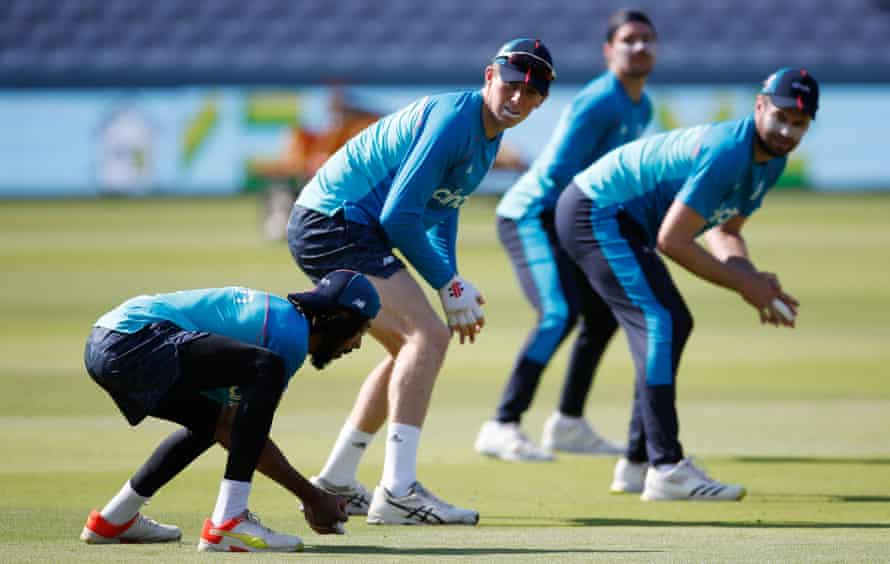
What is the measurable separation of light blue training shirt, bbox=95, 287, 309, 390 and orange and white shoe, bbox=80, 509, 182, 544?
794 mm

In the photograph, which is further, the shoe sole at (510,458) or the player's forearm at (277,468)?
the shoe sole at (510,458)

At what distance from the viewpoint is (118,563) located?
598cm

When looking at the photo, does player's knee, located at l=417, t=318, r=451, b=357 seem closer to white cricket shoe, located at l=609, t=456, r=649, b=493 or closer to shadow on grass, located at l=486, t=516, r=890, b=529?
shadow on grass, located at l=486, t=516, r=890, b=529

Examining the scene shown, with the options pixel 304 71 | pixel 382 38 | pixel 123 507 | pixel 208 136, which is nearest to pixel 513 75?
pixel 123 507

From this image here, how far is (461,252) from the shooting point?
2416cm

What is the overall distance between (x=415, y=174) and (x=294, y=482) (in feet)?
4.84

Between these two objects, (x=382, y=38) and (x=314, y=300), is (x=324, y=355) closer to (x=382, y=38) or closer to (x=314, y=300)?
(x=314, y=300)

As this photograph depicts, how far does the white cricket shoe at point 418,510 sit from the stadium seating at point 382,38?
3534 cm

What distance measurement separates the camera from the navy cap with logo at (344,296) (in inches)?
249

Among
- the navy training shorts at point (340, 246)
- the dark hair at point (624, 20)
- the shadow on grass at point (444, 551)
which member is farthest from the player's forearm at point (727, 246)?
the shadow on grass at point (444, 551)

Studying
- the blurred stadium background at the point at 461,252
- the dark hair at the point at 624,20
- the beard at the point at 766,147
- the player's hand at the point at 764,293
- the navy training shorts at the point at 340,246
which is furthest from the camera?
the dark hair at the point at 624,20

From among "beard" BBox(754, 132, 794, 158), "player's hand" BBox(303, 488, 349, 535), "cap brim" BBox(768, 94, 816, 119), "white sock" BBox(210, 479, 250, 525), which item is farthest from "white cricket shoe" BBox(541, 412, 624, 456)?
"white sock" BBox(210, 479, 250, 525)

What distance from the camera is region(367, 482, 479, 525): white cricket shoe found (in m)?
7.11

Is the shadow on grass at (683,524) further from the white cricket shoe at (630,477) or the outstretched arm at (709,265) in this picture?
the outstretched arm at (709,265)
